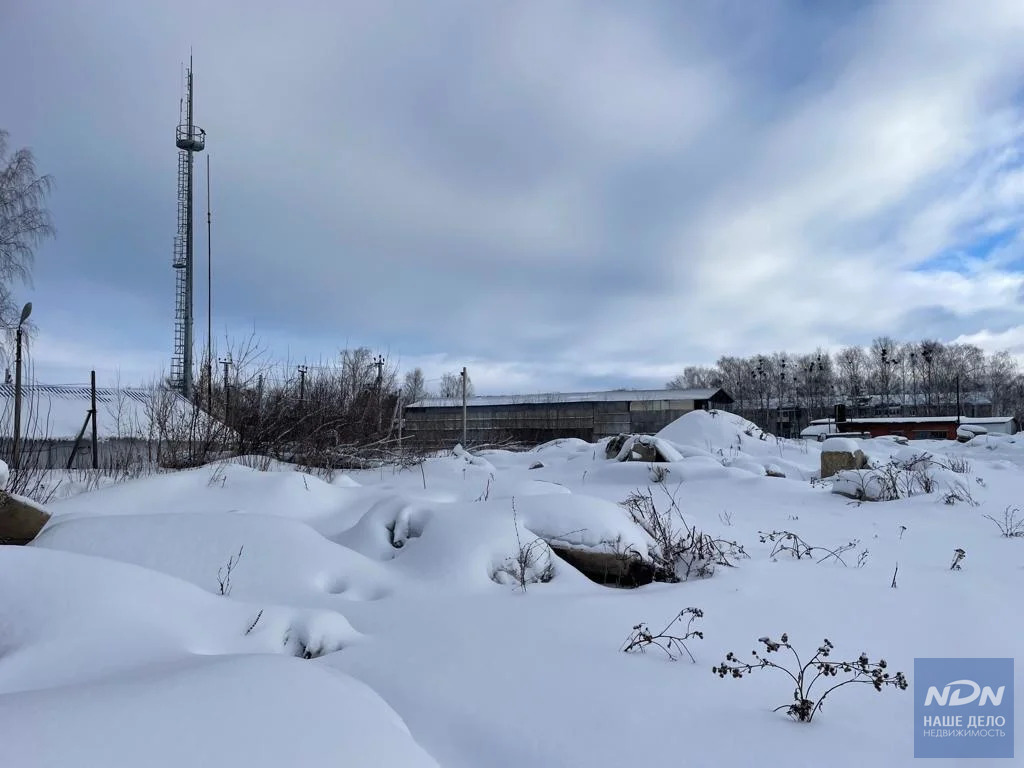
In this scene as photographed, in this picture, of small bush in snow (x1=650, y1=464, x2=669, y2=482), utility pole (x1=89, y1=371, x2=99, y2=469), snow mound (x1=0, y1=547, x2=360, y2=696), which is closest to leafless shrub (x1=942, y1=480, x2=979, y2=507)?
small bush in snow (x1=650, y1=464, x2=669, y2=482)

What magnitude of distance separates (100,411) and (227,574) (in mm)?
8726

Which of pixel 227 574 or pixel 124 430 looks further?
pixel 124 430

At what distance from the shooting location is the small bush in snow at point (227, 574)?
324 centimetres

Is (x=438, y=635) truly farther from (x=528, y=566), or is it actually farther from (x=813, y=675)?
(x=813, y=675)

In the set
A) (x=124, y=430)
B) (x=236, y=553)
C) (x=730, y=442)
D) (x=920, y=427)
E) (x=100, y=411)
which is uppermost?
(x=100, y=411)

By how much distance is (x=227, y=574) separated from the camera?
3.33 m

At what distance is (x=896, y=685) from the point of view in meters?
2.08

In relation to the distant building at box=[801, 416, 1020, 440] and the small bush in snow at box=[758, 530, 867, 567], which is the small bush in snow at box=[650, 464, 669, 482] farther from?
the distant building at box=[801, 416, 1020, 440]

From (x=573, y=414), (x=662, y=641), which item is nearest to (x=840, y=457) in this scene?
(x=662, y=641)

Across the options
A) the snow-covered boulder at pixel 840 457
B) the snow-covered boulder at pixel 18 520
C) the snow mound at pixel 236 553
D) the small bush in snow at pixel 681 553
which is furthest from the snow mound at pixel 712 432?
the snow-covered boulder at pixel 18 520

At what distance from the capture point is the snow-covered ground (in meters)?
1.46

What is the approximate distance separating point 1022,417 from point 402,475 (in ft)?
214

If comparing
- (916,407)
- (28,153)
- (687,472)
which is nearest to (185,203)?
(28,153)

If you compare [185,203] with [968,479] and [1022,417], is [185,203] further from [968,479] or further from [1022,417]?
[1022,417]
